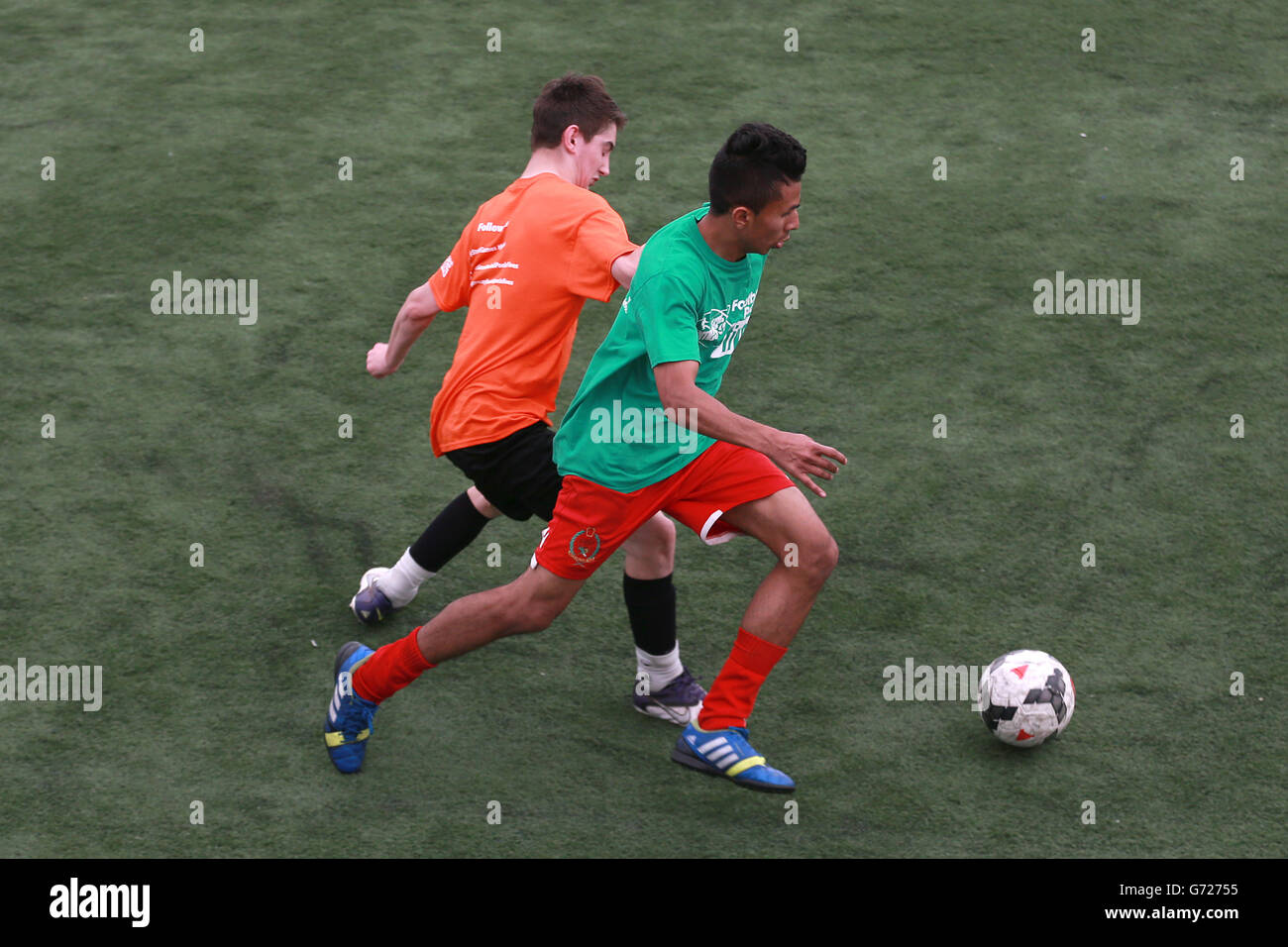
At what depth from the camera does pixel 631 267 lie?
14.2 feet

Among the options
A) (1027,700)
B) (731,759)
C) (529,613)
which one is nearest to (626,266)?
(529,613)

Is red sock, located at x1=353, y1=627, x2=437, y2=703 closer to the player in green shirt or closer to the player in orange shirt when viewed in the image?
the player in green shirt

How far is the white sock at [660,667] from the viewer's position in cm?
475

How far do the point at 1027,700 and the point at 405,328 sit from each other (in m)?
2.33

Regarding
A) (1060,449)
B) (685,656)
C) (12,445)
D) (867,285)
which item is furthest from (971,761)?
(12,445)

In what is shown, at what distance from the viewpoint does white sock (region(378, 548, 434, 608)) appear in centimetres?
520

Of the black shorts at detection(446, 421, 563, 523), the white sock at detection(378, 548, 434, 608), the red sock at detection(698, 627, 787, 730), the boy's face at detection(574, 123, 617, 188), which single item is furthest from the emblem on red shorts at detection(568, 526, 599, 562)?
the boy's face at detection(574, 123, 617, 188)

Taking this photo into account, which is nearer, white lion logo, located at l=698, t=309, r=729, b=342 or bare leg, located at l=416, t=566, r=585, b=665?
white lion logo, located at l=698, t=309, r=729, b=342

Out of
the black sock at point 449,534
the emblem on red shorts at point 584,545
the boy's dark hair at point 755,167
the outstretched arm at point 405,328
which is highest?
the boy's dark hair at point 755,167

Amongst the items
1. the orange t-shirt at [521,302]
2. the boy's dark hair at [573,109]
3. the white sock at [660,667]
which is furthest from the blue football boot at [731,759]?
the boy's dark hair at [573,109]

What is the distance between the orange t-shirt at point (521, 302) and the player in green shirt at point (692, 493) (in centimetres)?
27

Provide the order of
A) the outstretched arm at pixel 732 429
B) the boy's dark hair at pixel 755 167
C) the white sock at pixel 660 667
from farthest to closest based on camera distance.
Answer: the white sock at pixel 660 667
the boy's dark hair at pixel 755 167
the outstretched arm at pixel 732 429

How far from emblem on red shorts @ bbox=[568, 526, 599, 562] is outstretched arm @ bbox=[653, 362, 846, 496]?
0.51m

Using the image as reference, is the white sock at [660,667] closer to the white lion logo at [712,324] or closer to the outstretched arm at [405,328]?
the white lion logo at [712,324]
